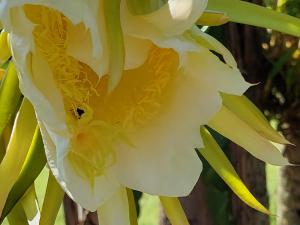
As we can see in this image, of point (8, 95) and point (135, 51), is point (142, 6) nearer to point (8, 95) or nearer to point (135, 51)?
Result: point (135, 51)

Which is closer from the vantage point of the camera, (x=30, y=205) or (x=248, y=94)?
(x=30, y=205)

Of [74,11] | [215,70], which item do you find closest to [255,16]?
[215,70]

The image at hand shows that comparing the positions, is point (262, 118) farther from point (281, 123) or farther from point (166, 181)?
point (281, 123)

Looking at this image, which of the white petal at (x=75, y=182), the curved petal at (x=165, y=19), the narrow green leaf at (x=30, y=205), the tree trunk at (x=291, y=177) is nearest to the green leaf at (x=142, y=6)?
the curved petal at (x=165, y=19)

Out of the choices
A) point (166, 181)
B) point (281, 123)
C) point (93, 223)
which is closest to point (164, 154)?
point (166, 181)

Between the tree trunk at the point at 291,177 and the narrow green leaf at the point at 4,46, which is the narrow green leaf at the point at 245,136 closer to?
the narrow green leaf at the point at 4,46

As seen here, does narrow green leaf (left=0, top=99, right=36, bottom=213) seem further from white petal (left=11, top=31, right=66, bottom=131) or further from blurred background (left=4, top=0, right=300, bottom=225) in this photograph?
blurred background (left=4, top=0, right=300, bottom=225)

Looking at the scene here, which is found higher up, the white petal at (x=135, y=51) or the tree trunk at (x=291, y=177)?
the white petal at (x=135, y=51)
